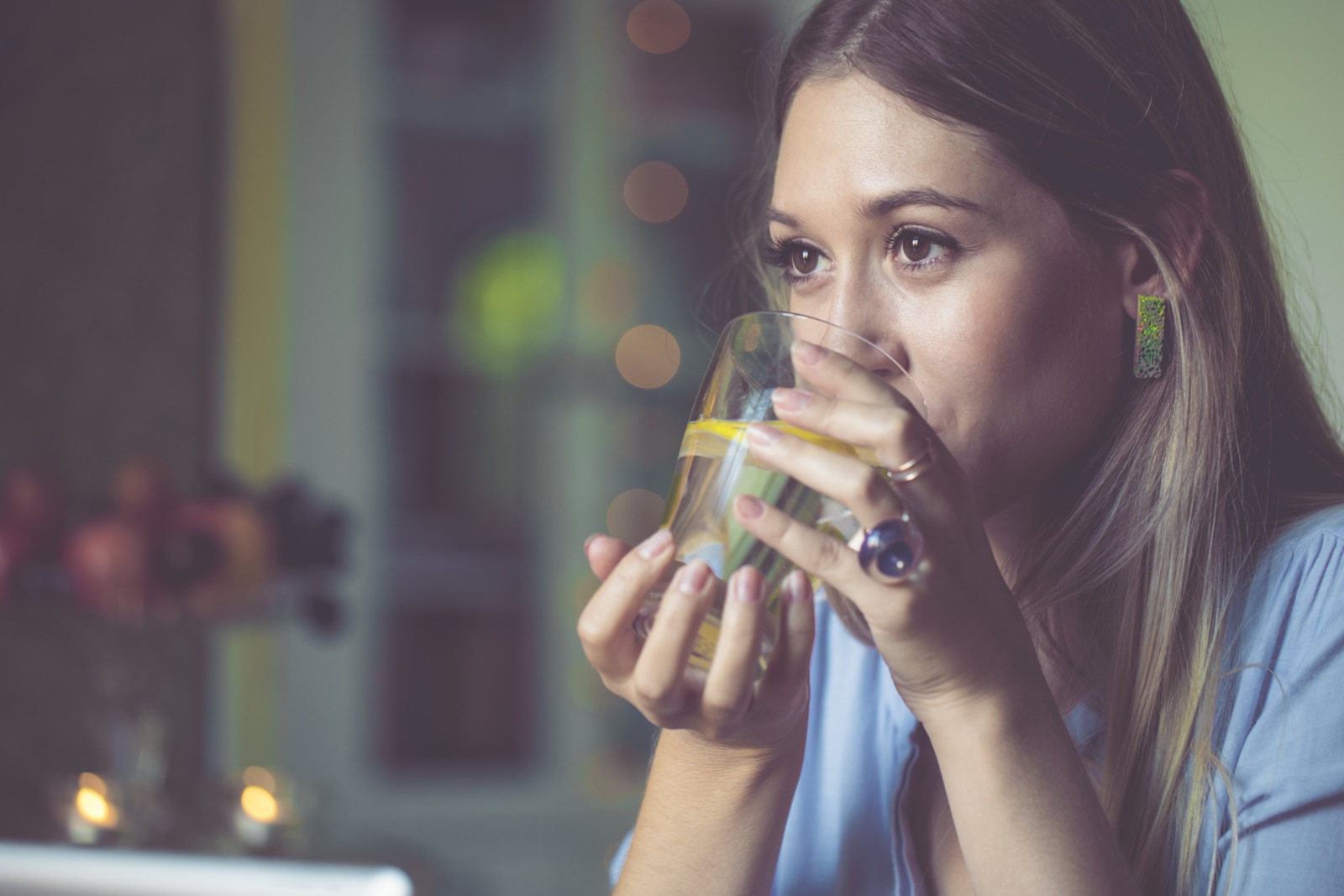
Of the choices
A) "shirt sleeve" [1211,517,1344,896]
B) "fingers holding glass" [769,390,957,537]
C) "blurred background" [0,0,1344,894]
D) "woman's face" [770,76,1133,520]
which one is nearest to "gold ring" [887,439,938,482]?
"fingers holding glass" [769,390,957,537]

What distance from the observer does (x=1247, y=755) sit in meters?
0.77

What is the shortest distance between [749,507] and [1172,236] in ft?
1.77

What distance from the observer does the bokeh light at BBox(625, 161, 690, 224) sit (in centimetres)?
306

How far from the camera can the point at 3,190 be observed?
1.88 m

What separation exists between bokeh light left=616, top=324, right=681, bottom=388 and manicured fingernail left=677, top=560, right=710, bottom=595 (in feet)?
7.82

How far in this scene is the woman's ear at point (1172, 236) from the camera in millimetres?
929

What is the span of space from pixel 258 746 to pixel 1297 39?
257cm

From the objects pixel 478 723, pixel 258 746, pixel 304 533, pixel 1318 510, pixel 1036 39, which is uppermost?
pixel 1036 39

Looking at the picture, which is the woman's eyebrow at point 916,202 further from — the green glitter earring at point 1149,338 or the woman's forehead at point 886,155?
the green glitter earring at point 1149,338

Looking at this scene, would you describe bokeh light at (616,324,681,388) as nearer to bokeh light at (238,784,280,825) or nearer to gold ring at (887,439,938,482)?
bokeh light at (238,784,280,825)

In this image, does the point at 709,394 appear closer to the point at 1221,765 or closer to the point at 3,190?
the point at 1221,765

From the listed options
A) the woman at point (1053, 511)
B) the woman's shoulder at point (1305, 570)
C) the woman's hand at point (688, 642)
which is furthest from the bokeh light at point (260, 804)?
the woman's shoulder at point (1305, 570)

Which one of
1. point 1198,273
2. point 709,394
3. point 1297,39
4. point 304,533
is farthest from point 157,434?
point 1297,39

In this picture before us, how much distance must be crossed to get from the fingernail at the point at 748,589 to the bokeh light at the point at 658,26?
2671 millimetres
